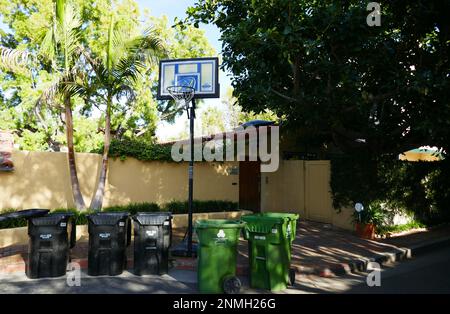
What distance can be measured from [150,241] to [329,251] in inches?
172

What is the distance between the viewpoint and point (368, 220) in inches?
417

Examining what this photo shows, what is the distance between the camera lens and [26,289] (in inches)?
232

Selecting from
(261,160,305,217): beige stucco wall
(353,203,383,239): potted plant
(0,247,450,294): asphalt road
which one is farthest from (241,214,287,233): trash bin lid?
(261,160,305,217): beige stucco wall

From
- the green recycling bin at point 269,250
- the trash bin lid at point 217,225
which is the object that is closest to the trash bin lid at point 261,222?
the green recycling bin at point 269,250

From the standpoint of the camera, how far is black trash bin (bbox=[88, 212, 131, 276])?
21.8 feet

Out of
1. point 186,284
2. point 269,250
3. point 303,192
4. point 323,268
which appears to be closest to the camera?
point 269,250

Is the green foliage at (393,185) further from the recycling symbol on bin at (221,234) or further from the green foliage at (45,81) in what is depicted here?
the green foliage at (45,81)

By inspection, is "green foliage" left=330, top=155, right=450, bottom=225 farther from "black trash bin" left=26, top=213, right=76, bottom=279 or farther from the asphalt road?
"black trash bin" left=26, top=213, right=76, bottom=279

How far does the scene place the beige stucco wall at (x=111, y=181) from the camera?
9.77 meters

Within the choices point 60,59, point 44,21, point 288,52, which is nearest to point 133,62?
point 60,59


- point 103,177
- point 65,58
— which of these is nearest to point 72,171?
point 103,177

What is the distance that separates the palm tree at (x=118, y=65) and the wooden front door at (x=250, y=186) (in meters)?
5.51

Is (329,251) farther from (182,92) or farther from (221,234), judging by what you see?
(182,92)
